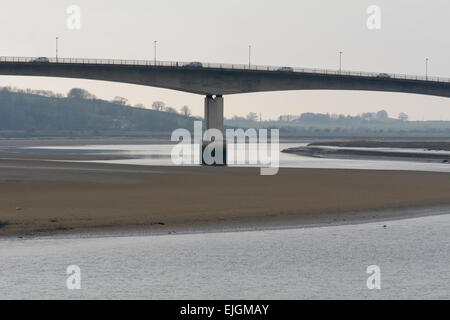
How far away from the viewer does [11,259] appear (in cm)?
2348

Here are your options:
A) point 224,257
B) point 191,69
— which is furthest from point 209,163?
point 224,257

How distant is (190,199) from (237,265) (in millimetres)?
12425

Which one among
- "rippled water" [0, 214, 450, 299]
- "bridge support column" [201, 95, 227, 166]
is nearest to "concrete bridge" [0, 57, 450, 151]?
"bridge support column" [201, 95, 227, 166]

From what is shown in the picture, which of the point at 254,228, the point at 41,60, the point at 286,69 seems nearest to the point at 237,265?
the point at 254,228

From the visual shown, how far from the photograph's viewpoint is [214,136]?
7425 centimetres

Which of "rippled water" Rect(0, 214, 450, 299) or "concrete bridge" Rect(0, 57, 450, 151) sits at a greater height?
"concrete bridge" Rect(0, 57, 450, 151)

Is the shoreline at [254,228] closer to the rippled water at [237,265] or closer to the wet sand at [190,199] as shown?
the wet sand at [190,199]

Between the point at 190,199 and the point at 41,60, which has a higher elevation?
the point at 41,60

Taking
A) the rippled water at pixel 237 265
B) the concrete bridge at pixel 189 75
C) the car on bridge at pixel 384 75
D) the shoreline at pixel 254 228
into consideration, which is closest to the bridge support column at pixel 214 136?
the concrete bridge at pixel 189 75

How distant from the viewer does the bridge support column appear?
69.4m

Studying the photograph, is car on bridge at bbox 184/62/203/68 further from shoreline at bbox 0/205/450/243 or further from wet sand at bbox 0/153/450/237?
shoreline at bbox 0/205/450/243

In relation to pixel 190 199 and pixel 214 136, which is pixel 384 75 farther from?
pixel 190 199

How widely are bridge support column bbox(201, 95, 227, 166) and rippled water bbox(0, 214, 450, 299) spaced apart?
39.8 meters

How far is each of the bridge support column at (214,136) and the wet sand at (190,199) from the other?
56.4 ft
